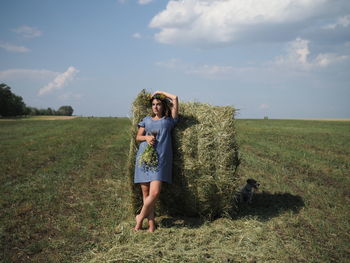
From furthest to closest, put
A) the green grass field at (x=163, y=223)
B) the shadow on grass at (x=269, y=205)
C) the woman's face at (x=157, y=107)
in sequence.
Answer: the shadow on grass at (x=269, y=205) < the woman's face at (x=157, y=107) < the green grass field at (x=163, y=223)

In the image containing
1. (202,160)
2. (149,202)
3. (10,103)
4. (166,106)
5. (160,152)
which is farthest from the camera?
(10,103)

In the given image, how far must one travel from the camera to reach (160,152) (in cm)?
551

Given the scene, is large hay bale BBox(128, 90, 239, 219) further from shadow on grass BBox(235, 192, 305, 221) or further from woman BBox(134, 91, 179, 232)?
shadow on grass BBox(235, 192, 305, 221)

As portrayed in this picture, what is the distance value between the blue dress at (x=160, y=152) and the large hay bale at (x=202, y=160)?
25 centimetres

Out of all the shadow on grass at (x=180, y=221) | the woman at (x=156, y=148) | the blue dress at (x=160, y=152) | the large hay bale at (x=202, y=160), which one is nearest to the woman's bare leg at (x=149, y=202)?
the woman at (x=156, y=148)

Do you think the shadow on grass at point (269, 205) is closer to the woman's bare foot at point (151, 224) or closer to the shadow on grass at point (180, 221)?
the shadow on grass at point (180, 221)

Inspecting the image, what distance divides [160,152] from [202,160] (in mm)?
790

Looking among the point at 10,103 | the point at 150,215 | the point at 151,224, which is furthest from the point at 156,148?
the point at 10,103

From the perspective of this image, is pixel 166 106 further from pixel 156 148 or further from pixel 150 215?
pixel 150 215

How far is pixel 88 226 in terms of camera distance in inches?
222

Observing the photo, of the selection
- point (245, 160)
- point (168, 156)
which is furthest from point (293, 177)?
point (168, 156)

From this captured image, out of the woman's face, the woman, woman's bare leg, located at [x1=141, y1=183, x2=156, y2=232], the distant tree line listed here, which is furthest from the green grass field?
the distant tree line

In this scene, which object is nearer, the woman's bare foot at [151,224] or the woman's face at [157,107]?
the woman's bare foot at [151,224]

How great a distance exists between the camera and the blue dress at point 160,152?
5.46 meters
